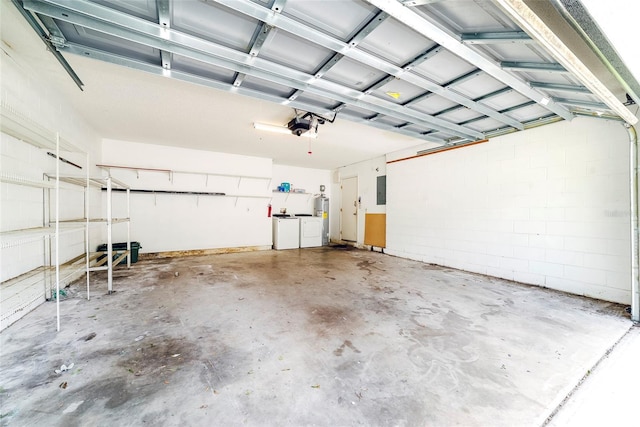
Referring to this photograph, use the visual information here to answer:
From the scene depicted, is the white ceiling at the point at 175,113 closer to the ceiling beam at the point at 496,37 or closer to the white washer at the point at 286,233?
the white washer at the point at 286,233

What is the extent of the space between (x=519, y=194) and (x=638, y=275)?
1580mm

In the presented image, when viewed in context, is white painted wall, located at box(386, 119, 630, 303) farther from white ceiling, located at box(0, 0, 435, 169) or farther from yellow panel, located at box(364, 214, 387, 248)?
white ceiling, located at box(0, 0, 435, 169)

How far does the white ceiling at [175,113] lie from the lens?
2408mm

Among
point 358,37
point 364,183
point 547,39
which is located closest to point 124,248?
point 358,37

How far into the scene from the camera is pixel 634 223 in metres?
2.45

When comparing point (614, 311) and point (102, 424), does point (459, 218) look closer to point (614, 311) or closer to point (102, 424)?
point (614, 311)

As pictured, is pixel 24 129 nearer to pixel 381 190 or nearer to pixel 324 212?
pixel 381 190

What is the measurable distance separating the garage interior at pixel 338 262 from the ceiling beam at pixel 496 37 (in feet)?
0.05

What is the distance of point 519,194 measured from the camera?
370 cm

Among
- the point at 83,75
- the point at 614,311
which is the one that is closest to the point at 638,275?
the point at 614,311

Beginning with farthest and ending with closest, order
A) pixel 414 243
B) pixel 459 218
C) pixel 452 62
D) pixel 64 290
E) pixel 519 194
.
Answer: pixel 414 243 → pixel 459 218 → pixel 519 194 → pixel 64 290 → pixel 452 62

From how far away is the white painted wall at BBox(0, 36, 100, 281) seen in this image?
7.13 ft

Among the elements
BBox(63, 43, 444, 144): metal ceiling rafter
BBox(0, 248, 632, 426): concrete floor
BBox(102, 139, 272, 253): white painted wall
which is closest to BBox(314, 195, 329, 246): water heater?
BBox(102, 139, 272, 253): white painted wall

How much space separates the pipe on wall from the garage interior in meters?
0.02
